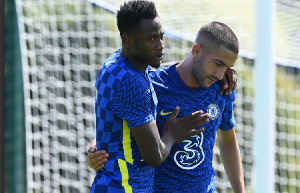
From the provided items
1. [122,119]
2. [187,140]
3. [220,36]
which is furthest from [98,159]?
[220,36]

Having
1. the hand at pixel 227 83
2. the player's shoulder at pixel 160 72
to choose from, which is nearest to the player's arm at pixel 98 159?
the player's shoulder at pixel 160 72

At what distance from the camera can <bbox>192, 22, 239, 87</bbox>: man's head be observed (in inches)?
122

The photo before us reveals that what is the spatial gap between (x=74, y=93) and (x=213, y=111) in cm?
233

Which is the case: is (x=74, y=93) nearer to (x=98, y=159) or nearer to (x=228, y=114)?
(x=228, y=114)

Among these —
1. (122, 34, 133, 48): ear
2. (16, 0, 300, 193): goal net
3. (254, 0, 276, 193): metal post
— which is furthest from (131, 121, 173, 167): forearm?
(16, 0, 300, 193): goal net

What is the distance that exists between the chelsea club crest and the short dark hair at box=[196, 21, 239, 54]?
296 mm

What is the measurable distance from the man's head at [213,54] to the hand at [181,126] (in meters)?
0.18

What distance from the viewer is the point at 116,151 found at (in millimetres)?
2951

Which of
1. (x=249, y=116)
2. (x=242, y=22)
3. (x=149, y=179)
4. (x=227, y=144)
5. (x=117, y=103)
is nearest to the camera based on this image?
(x=117, y=103)

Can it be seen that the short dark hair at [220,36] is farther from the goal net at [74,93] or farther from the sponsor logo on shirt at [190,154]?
the goal net at [74,93]

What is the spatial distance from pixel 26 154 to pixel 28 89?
1.73ft

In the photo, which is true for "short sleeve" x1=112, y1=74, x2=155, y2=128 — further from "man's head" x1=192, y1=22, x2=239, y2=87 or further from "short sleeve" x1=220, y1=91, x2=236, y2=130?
"short sleeve" x1=220, y1=91, x2=236, y2=130
